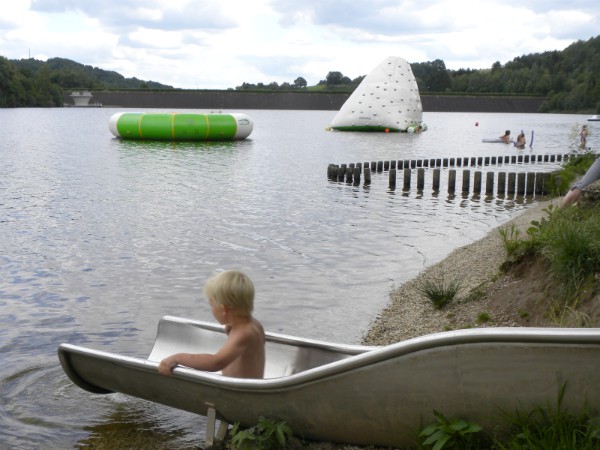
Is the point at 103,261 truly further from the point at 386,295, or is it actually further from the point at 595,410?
the point at 595,410

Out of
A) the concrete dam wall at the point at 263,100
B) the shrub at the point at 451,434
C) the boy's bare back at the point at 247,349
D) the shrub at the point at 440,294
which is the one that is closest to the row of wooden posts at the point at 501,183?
the shrub at the point at 440,294

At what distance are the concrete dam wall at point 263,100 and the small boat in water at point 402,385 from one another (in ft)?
546

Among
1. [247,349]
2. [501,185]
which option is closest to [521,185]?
[501,185]

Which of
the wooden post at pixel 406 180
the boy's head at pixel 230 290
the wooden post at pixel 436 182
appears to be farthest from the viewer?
the wooden post at pixel 406 180

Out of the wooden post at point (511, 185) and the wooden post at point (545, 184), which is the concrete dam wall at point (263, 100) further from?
the wooden post at point (545, 184)

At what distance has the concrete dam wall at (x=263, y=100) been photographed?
563 feet

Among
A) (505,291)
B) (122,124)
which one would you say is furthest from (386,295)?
(122,124)

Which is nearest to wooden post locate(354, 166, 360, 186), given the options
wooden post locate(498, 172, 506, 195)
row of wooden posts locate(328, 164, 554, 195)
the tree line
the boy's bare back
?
row of wooden posts locate(328, 164, 554, 195)

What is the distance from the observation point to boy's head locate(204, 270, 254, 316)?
16.5ft

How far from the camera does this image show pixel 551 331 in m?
4.19

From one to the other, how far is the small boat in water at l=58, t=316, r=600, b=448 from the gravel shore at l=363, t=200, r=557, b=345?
2447 mm

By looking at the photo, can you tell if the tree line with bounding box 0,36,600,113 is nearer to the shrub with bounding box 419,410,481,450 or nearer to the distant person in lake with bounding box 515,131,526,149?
the distant person in lake with bounding box 515,131,526,149

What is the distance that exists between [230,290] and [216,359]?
0.57 meters

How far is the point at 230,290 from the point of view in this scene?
5.04 metres
